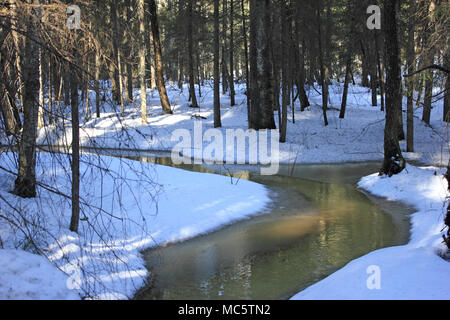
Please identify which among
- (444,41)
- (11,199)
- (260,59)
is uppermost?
(260,59)

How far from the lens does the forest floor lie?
4688mm

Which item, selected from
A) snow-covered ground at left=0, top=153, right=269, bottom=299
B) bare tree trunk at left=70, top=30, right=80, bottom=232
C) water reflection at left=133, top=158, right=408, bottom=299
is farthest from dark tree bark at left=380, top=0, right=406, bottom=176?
bare tree trunk at left=70, top=30, right=80, bottom=232

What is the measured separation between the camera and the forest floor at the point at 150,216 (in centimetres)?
469

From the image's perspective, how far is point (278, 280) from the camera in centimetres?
632

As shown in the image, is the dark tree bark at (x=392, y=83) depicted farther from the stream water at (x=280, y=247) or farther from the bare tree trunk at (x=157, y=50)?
the bare tree trunk at (x=157, y=50)

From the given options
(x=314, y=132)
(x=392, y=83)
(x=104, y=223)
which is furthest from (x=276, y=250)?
(x=314, y=132)

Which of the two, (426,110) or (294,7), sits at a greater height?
(294,7)

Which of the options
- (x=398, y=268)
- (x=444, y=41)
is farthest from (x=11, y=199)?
(x=444, y=41)

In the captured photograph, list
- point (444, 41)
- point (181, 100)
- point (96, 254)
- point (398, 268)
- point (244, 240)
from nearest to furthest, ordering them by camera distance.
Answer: point (398, 268) → point (96, 254) → point (444, 41) → point (244, 240) → point (181, 100)

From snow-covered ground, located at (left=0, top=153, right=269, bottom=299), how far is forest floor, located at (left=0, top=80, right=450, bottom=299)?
17 mm

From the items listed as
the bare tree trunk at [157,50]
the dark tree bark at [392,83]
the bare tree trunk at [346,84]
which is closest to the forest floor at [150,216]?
the dark tree bark at [392,83]

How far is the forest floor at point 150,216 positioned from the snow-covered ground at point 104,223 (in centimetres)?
2
